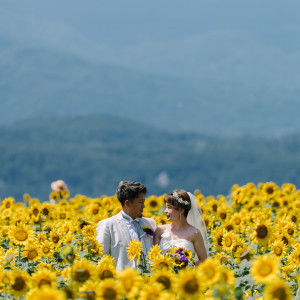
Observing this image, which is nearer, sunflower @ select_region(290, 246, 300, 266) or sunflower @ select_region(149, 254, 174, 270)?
sunflower @ select_region(149, 254, 174, 270)

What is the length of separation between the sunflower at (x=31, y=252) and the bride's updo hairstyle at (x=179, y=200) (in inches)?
51.0

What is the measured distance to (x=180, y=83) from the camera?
15700cm

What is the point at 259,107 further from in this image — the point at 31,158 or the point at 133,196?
the point at 133,196

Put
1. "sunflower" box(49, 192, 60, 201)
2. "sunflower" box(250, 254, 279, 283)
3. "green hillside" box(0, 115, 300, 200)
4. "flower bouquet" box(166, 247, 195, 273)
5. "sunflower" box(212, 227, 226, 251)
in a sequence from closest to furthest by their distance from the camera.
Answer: "sunflower" box(250, 254, 279, 283)
"flower bouquet" box(166, 247, 195, 273)
"sunflower" box(212, 227, 226, 251)
"sunflower" box(49, 192, 60, 201)
"green hillside" box(0, 115, 300, 200)

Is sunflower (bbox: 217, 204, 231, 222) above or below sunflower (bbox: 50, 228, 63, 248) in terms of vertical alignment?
above

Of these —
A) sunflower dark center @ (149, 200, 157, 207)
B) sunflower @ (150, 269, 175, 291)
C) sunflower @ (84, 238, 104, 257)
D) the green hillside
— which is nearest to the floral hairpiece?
sunflower @ (84, 238, 104, 257)

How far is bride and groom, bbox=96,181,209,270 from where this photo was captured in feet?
18.2

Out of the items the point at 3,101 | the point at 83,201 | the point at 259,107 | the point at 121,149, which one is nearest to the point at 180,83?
the point at 259,107

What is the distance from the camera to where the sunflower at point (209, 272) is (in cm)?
340

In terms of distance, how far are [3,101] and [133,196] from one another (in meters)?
140

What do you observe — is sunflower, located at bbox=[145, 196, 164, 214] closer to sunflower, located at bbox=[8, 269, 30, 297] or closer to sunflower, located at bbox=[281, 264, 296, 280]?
sunflower, located at bbox=[281, 264, 296, 280]

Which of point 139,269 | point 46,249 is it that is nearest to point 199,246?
point 139,269

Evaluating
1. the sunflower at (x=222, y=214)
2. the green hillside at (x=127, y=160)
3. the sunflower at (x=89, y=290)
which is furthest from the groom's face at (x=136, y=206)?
the green hillside at (x=127, y=160)

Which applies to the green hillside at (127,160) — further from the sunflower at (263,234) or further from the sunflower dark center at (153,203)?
the sunflower at (263,234)
